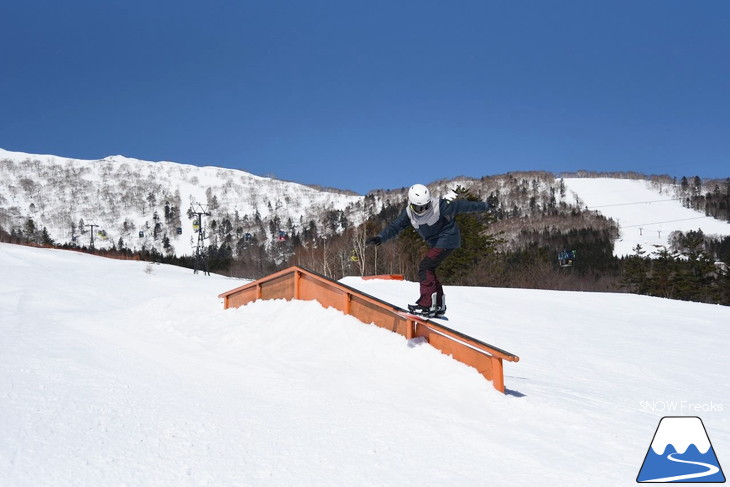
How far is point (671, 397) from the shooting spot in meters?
7.57

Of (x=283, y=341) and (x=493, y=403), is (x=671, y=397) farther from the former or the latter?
(x=283, y=341)

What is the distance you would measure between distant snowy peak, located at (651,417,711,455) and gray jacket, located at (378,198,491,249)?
123 inches

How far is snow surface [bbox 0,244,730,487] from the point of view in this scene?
12.2 feet

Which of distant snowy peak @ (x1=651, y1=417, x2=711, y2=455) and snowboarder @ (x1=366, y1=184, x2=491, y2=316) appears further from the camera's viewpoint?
snowboarder @ (x1=366, y1=184, x2=491, y2=316)

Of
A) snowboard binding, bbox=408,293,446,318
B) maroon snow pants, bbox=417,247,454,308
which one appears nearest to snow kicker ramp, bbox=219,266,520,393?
snowboard binding, bbox=408,293,446,318

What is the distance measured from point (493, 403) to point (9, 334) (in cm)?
708

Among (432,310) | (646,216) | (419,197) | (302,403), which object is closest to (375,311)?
(432,310)

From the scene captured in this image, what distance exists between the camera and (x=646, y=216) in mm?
159875

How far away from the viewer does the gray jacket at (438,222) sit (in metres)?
7.09

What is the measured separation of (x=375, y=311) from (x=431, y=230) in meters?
1.64

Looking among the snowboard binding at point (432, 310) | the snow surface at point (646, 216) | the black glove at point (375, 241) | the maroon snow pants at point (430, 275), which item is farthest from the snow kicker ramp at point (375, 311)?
the snow surface at point (646, 216)

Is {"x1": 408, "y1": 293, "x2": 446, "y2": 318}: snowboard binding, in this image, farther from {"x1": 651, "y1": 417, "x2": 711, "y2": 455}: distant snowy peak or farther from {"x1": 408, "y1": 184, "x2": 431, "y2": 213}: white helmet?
{"x1": 651, "y1": 417, "x2": 711, "y2": 455}: distant snowy peak

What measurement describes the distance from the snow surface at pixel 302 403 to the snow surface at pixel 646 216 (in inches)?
4820

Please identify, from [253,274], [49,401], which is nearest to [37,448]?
[49,401]
